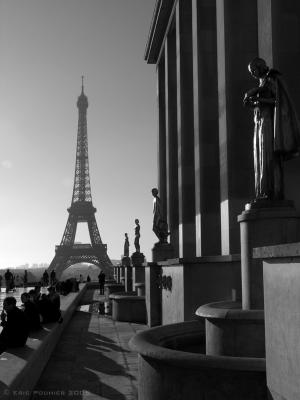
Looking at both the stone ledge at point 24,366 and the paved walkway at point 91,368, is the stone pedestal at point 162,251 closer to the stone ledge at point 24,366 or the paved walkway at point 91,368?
the paved walkway at point 91,368

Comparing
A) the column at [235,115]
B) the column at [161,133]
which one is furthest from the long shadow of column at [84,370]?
the column at [161,133]

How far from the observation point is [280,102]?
784 centimetres

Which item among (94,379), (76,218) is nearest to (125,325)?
(94,379)

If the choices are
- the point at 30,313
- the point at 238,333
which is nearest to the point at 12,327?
the point at 30,313

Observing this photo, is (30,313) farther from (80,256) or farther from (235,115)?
(80,256)

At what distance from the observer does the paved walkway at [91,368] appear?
350 inches

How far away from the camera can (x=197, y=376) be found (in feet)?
18.8

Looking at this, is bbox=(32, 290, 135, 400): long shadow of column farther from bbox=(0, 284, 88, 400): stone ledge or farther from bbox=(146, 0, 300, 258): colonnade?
bbox=(146, 0, 300, 258): colonnade

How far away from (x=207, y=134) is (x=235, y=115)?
374 centimetres

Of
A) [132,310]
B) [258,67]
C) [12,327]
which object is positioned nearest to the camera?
[258,67]

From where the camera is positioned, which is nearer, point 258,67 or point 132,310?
point 258,67

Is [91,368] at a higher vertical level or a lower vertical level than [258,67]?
lower

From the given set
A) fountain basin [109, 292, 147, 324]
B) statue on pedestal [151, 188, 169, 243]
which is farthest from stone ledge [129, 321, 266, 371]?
statue on pedestal [151, 188, 169, 243]

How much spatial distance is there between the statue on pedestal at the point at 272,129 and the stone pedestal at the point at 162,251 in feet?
41.8
